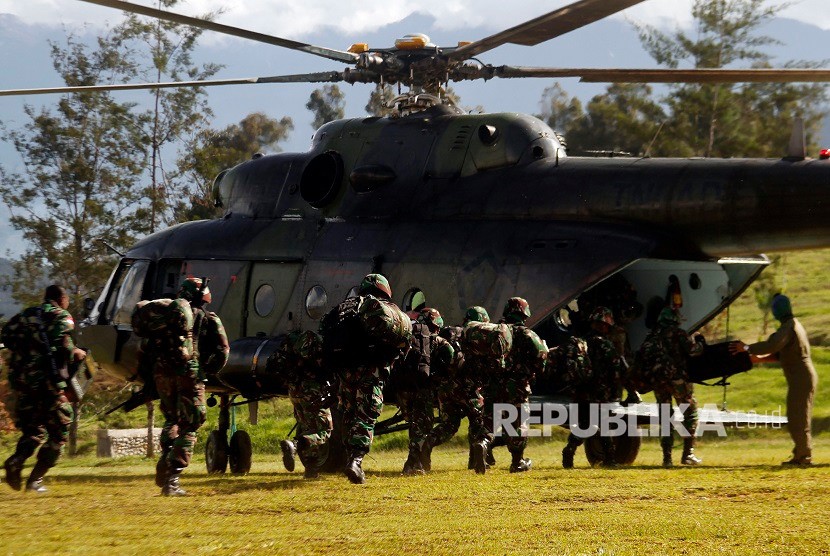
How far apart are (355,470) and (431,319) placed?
204cm

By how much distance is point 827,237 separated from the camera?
38.4ft

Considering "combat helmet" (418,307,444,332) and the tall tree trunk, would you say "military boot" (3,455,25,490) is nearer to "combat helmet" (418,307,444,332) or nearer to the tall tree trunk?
"combat helmet" (418,307,444,332)

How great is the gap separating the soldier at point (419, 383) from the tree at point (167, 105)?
57.6 ft

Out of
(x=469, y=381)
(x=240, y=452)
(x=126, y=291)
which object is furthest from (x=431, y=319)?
(x=126, y=291)

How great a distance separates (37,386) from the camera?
10672 millimetres

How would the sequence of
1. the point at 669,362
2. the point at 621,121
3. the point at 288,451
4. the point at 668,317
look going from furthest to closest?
1. the point at 621,121
2. the point at 668,317
3. the point at 669,362
4. the point at 288,451

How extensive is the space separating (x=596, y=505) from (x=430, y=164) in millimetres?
6282

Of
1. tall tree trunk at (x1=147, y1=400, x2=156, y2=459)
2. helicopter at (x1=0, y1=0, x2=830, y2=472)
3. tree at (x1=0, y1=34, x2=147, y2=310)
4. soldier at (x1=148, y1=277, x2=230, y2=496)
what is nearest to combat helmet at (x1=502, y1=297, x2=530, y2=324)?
helicopter at (x1=0, y1=0, x2=830, y2=472)

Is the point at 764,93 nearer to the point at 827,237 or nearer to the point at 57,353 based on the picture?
the point at 827,237

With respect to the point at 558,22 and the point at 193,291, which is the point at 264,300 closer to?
the point at 193,291

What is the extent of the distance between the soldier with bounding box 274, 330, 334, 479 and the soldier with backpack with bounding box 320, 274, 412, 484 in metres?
0.42

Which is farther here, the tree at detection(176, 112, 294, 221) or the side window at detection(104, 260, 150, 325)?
the tree at detection(176, 112, 294, 221)

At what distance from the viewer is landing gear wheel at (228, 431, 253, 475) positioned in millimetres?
15027

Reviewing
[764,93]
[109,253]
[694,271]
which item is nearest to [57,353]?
[694,271]
